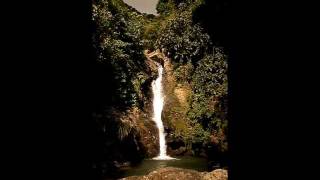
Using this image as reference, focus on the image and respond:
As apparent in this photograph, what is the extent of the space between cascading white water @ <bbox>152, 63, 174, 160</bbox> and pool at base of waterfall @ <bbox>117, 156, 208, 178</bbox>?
109 centimetres

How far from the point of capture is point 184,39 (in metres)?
23.1

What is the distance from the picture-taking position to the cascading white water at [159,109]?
18.8m

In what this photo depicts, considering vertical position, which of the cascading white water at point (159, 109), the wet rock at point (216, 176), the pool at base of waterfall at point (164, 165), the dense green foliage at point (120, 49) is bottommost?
the wet rock at point (216, 176)

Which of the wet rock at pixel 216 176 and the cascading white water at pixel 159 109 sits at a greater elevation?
the cascading white water at pixel 159 109

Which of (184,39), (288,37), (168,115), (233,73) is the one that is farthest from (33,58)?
(184,39)

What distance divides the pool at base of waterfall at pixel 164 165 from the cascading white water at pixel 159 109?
109 cm

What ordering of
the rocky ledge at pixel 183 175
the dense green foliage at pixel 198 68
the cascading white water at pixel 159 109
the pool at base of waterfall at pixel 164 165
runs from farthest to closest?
1. the cascading white water at pixel 159 109
2. the dense green foliage at pixel 198 68
3. the pool at base of waterfall at pixel 164 165
4. the rocky ledge at pixel 183 175

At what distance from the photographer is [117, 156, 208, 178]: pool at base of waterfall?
14392 mm

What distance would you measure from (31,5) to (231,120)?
1009mm

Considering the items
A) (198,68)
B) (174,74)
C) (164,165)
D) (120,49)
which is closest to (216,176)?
(164,165)

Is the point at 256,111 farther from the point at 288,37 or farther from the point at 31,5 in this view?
the point at 31,5

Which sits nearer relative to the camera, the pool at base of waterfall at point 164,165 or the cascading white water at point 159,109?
the pool at base of waterfall at point 164,165

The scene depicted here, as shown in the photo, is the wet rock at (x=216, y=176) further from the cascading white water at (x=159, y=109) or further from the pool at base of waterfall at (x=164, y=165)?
the cascading white water at (x=159, y=109)

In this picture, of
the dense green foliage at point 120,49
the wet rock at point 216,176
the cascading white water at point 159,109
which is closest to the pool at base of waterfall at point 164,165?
the cascading white water at point 159,109
